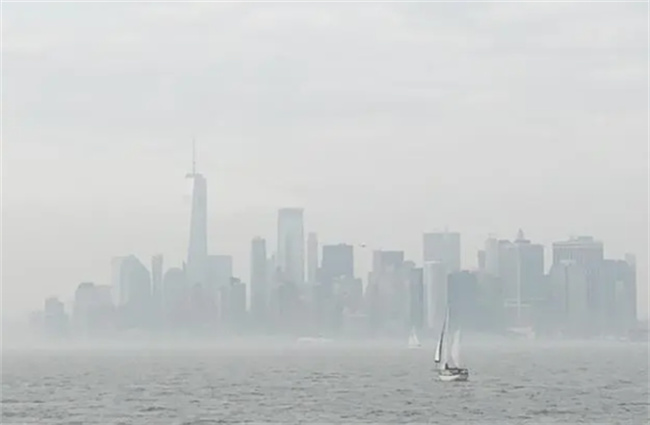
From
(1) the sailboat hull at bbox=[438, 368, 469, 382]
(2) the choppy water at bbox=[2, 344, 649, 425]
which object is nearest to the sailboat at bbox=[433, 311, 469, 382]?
(1) the sailboat hull at bbox=[438, 368, 469, 382]

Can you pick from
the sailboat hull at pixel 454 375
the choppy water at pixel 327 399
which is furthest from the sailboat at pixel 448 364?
the choppy water at pixel 327 399

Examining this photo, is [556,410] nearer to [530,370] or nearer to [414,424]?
[414,424]

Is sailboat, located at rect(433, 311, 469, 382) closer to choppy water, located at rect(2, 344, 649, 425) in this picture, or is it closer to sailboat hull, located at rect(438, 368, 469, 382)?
sailboat hull, located at rect(438, 368, 469, 382)

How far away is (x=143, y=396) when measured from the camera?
120 meters

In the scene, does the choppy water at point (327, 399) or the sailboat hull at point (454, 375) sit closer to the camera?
the choppy water at point (327, 399)

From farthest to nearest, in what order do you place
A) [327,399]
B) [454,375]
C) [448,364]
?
1. [448,364]
2. [454,375]
3. [327,399]

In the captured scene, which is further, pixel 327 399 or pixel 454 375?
pixel 454 375

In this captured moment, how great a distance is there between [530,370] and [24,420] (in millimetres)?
106436

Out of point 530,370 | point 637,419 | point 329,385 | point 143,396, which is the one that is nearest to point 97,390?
point 143,396

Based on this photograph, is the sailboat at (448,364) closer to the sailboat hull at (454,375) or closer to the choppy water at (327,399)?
the sailboat hull at (454,375)

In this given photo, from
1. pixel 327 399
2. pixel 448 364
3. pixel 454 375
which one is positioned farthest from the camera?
pixel 448 364

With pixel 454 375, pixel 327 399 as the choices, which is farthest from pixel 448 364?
pixel 327 399

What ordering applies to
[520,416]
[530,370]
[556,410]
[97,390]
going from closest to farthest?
[520,416]
[556,410]
[97,390]
[530,370]

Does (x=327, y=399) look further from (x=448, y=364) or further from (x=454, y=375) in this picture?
(x=448, y=364)
